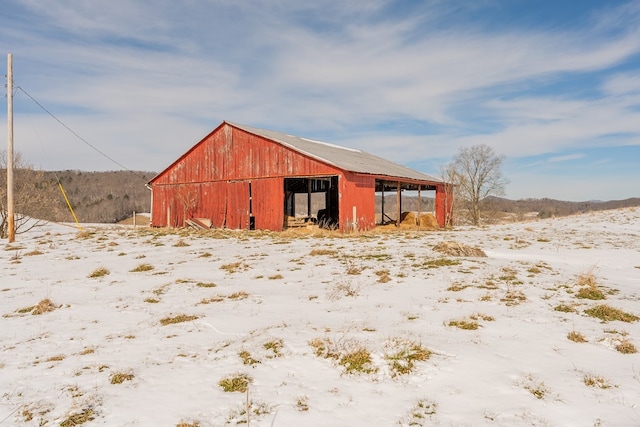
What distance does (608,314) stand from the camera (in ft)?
21.4

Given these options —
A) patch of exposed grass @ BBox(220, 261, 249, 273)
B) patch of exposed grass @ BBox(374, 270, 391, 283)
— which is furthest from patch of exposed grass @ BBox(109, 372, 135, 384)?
patch of exposed grass @ BBox(220, 261, 249, 273)

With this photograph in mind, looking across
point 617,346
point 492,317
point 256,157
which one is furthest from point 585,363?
point 256,157

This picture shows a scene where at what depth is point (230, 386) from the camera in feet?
13.7

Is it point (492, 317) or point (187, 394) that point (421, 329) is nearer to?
point (492, 317)

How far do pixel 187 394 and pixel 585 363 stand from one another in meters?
4.83

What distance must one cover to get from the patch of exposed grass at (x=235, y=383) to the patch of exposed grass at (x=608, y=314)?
236 inches

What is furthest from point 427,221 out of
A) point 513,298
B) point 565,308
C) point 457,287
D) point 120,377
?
point 120,377

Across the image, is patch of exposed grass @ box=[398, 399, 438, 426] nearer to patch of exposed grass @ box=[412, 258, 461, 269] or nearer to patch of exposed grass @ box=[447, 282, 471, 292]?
patch of exposed grass @ box=[447, 282, 471, 292]

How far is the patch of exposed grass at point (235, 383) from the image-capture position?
13.6 feet

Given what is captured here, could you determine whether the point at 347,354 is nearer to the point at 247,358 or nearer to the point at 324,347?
the point at 324,347

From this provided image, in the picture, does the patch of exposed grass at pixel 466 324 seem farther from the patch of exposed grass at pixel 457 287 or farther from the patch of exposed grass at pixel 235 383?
the patch of exposed grass at pixel 235 383

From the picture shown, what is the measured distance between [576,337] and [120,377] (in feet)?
20.3

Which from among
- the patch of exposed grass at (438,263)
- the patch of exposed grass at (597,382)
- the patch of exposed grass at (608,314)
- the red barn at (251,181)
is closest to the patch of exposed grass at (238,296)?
the patch of exposed grass at (438,263)

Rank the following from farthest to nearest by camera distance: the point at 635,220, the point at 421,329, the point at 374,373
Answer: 1. the point at 635,220
2. the point at 421,329
3. the point at 374,373
